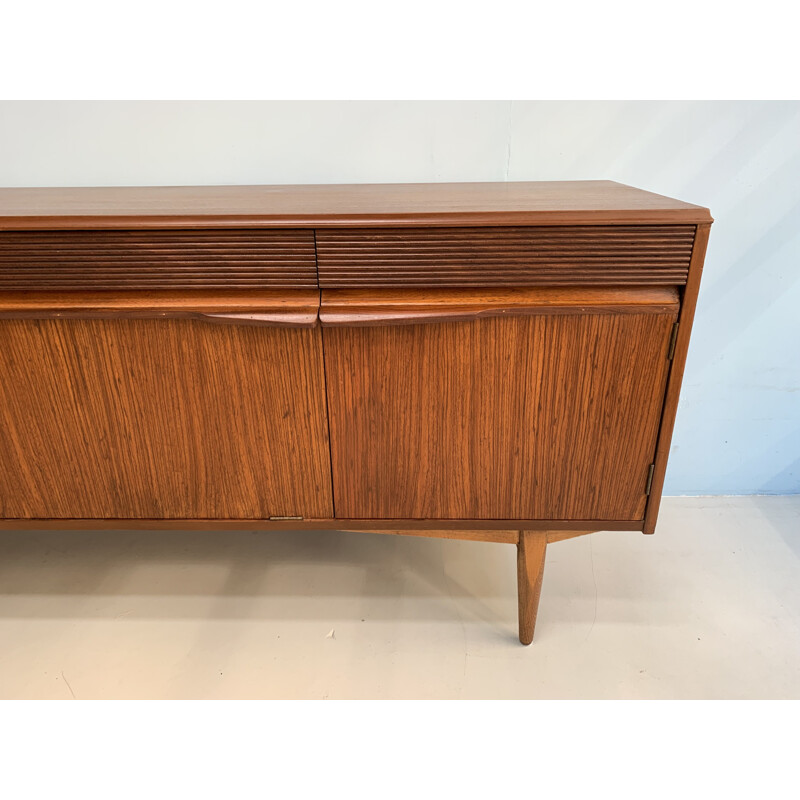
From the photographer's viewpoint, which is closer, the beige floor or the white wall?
the beige floor

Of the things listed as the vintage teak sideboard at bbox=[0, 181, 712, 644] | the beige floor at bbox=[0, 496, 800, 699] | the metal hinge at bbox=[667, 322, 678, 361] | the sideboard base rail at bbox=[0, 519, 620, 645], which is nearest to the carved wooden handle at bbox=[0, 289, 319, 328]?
the vintage teak sideboard at bbox=[0, 181, 712, 644]

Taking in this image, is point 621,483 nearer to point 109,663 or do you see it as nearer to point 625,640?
point 625,640

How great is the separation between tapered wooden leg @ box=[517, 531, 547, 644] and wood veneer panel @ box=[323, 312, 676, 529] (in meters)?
0.07

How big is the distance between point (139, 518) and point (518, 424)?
0.69 meters

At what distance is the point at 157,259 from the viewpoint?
0.94m

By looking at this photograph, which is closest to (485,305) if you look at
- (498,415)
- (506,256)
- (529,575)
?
(506,256)

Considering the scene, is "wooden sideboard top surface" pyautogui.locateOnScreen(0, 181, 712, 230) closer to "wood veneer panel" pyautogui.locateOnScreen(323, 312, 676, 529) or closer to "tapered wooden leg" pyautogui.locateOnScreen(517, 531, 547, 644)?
"wood veneer panel" pyautogui.locateOnScreen(323, 312, 676, 529)

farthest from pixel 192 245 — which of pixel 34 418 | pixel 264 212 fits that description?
pixel 34 418

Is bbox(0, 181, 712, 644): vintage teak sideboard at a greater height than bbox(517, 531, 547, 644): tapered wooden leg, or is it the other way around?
bbox(0, 181, 712, 644): vintage teak sideboard

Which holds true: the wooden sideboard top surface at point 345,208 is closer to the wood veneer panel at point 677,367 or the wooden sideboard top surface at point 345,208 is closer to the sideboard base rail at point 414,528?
the wood veneer panel at point 677,367

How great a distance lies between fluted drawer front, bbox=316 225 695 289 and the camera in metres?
0.92

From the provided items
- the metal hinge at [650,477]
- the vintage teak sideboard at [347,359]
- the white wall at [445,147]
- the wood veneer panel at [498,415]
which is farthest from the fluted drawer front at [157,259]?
the metal hinge at [650,477]

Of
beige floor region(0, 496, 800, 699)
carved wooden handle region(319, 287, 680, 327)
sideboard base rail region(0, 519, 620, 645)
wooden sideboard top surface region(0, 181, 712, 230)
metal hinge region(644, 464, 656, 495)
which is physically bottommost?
beige floor region(0, 496, 800, 699)

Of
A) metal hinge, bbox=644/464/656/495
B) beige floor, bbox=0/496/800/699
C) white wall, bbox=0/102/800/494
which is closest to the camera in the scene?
metal hinge, bbox=644/464/656/495
